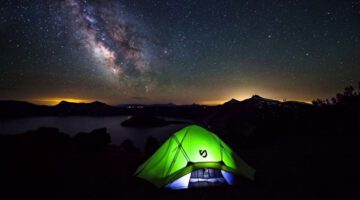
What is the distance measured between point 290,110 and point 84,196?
21049 millimetres

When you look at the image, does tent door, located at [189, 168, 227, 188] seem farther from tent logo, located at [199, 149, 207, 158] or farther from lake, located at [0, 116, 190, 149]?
lake, located at [0, 116, 190, 149]

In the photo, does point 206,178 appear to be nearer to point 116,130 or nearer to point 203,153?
point 203,153

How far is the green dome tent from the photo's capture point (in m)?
5.99

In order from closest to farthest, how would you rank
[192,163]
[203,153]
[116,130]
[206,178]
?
[192,163] < [203,153] < [206,178] < [116,130]

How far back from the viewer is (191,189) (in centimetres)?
616

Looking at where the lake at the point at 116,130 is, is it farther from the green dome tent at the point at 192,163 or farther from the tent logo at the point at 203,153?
the tent logo at the point at 203,153

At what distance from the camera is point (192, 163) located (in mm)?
6043

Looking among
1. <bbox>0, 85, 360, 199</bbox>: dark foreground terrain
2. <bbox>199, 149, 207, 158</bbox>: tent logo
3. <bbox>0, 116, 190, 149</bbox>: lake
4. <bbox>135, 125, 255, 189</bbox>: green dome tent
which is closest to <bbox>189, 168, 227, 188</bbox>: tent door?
<bbox>135, 125, 255, 189</bbox>: green dome tent

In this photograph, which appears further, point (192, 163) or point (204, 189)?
point (204, 189)

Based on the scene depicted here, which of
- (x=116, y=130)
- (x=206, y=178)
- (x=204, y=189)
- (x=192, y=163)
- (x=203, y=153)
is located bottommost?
(x=116, y=130)

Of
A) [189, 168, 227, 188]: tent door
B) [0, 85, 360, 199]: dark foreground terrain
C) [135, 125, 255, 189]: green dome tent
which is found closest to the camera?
[0, 85, 360, 199]: dark foreground terrain

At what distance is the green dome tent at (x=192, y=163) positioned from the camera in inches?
236

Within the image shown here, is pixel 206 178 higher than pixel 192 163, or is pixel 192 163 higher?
pixel 192 163

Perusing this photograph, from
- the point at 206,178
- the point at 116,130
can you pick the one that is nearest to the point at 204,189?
the point at 206,178
